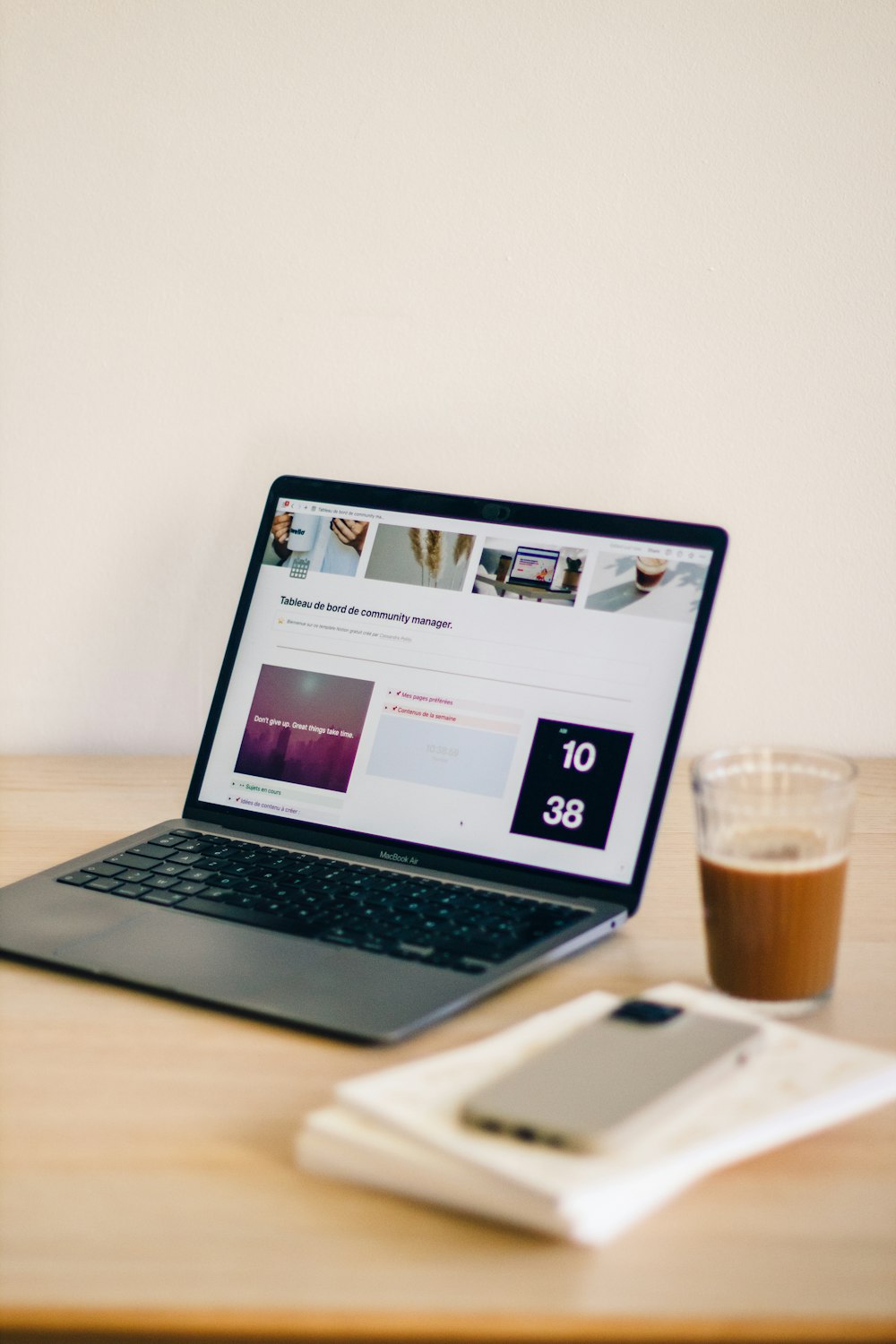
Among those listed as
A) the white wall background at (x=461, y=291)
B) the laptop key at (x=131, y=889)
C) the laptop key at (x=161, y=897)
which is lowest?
the laptop key at (x=131, y=889)

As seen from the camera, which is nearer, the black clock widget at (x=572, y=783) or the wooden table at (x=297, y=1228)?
the wooden table at (x=297, y=1228)

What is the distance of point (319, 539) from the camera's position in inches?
36.3

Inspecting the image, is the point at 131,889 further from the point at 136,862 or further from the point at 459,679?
the point at 459,679

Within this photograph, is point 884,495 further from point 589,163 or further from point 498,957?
point 498,957

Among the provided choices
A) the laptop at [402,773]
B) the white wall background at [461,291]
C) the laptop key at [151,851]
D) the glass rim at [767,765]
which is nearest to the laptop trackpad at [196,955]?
the laptop at [402,773]

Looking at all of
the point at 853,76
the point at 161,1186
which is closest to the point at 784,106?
the point at 853,76

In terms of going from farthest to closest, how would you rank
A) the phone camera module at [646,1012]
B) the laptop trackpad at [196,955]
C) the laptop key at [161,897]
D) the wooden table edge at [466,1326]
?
the laptop key at [161,897] < the laptop trackpad at [196,955] < the phone camera module at [646,1012] < the wooden table edge at [466,1326]

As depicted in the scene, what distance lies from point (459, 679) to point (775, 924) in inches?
12.3

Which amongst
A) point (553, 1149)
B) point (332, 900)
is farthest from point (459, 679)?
point (553, 1149)

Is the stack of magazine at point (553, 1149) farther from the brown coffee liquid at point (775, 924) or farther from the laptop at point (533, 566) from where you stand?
the laptop at point (533, 566)

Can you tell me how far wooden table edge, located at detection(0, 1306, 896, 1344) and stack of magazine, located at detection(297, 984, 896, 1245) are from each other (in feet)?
0.11

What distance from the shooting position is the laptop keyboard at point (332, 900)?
0.67m

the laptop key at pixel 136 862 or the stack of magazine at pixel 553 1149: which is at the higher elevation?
the stack of magazine at pixel 553 1149

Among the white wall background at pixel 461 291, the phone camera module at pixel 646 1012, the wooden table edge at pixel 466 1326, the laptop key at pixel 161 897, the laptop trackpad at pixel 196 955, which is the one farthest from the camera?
the white wall background at pixel 461 291
